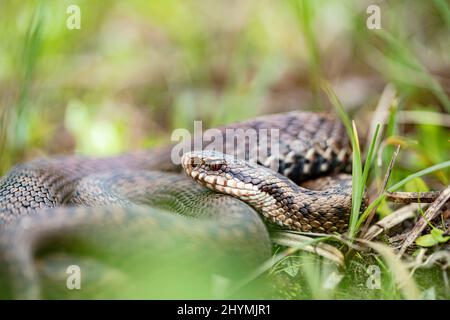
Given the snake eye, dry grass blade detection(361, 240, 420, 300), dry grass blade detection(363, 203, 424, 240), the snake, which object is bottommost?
dry grass blade detection(361, 240, 420, 300)

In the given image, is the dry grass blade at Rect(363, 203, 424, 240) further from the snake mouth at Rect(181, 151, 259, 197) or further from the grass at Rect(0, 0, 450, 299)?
the snake mouth at Rect(181, 151, 259, 197)

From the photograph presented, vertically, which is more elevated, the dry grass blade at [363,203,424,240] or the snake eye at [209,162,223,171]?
the snake eye at [209,162,223,171]

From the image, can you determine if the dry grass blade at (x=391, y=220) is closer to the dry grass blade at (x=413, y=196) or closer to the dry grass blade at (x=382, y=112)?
the dry grass blade at (x=413, y=196)

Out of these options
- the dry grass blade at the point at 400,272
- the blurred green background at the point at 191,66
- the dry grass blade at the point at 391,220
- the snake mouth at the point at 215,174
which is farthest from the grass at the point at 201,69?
the dry grass blade at the point at 400,272

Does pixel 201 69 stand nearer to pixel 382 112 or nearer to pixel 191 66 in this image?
pixel 191 66

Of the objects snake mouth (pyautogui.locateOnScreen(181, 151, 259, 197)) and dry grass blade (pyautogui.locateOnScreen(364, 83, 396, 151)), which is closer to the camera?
snake mouth (pyautogui.locateOnScreen(181, 151, 259, 197))

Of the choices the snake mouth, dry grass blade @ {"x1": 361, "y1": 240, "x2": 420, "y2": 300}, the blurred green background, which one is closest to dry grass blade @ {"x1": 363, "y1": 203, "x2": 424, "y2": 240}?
dry grass blade @ {"x1": 361, "y1": 240, "x2": 420, "y2": 300}

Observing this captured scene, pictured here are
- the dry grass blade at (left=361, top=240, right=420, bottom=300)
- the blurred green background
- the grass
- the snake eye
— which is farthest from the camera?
the blurred green background

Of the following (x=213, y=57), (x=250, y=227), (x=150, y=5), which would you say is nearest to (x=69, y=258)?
(x=250, y=227)
